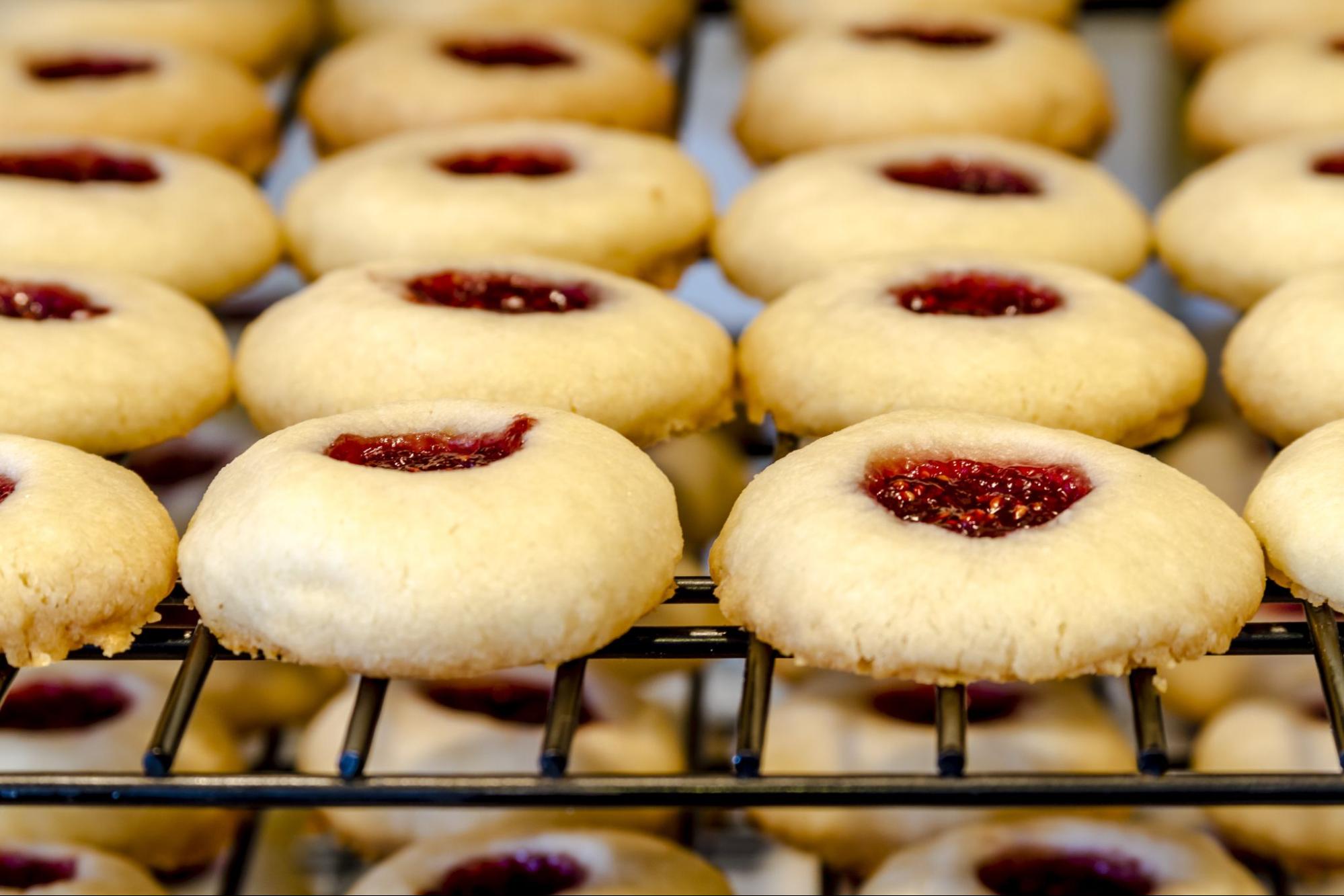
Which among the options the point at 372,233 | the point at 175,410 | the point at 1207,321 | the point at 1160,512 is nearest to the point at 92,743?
the point at 175,410

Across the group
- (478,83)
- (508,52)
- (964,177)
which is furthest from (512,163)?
(964,177)

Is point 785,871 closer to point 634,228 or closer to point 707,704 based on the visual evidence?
point 707,704

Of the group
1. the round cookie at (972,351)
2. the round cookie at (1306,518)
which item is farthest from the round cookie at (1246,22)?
the round cookie at (1306,518)

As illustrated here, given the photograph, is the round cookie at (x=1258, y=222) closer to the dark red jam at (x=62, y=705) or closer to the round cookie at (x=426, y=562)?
the round cookie at (x=426, y=562)

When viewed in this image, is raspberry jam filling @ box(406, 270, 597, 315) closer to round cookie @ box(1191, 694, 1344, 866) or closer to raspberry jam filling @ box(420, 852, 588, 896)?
raspberry jam filling @ box(420, 852, 588, 896)

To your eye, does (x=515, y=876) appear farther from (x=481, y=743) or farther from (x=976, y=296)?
A: (x=976, y=296)

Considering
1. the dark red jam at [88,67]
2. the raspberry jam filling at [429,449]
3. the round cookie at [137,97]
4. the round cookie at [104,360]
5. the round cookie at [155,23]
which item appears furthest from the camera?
the round cookie at [155,23]
